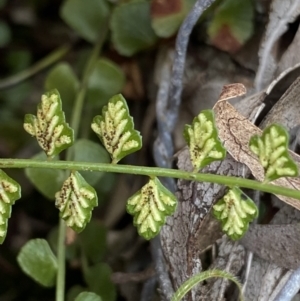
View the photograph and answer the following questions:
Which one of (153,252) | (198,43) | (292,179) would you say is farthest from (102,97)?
(292,179)

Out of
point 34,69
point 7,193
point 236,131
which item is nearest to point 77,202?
point 7,193

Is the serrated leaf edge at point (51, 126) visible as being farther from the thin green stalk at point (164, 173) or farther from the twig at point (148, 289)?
the twig at point (148, 289)

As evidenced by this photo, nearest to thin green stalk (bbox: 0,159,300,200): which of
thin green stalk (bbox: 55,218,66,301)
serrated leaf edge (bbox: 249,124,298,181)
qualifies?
serrated leaf edge (bbox: 249,124,298,181)

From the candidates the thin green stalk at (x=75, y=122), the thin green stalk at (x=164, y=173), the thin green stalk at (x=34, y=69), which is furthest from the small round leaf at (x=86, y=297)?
the thin green stalk at (x=34, y=69)

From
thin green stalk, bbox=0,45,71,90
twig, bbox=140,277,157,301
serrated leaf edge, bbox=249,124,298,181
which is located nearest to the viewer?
serrated leaf edge, bbox=249,124,298,181

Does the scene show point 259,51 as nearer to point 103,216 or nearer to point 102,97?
point 102,97

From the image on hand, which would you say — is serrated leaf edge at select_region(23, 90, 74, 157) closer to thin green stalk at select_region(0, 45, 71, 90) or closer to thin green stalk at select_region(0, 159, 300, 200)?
thin green stalk at select_region(0, 159, 300, 200)

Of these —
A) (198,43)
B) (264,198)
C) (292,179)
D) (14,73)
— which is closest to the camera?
(292,179)
